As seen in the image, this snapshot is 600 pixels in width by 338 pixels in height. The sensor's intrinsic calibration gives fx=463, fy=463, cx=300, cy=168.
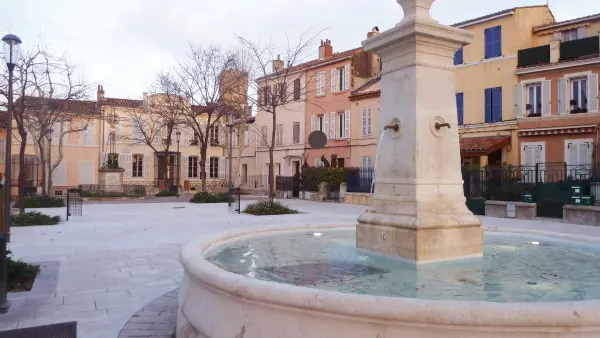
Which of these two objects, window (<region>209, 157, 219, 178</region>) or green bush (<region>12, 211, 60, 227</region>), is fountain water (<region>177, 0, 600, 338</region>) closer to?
green bush (<region>12, 211, 60, 227</region>)

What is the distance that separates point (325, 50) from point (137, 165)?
783 inches

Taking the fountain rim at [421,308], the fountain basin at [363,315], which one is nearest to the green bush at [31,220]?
the fountain basin at [363,315]

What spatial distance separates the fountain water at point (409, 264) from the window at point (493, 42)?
2120cm

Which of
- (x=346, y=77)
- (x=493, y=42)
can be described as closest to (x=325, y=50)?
(x=346, y=77)

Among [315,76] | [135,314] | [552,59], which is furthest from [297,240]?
[315,76]

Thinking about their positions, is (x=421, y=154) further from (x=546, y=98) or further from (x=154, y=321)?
(x=546, y=98)

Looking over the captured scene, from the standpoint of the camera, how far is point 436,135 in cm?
495

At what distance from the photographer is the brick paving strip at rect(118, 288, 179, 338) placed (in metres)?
4.04

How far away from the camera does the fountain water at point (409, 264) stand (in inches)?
92.1

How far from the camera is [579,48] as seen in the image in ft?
72.4

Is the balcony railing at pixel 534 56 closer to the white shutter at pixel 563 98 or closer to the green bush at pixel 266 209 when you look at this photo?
the white shutter at pixel 563 98

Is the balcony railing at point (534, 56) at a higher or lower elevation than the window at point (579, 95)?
higher

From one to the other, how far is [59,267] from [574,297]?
680 centimetres

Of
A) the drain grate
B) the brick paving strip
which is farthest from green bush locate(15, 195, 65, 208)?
the drain grate
